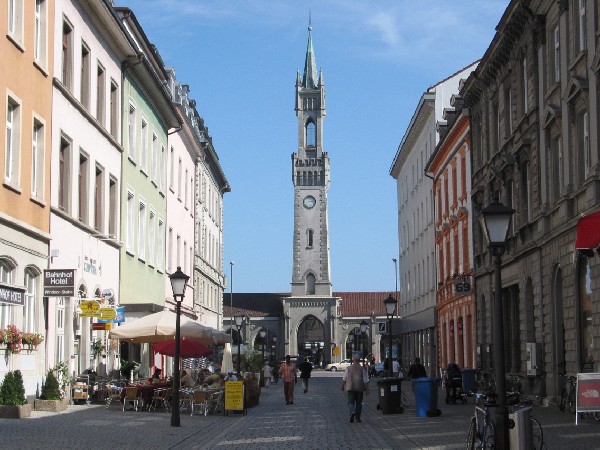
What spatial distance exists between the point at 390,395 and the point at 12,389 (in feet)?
35.5

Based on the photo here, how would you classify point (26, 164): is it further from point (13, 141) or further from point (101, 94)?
point (101, 94)

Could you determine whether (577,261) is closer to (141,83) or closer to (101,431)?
(101,431)

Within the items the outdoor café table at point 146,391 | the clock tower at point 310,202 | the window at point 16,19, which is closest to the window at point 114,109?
the outdoor café table at point 146,391

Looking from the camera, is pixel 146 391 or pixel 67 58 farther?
pixel 146 391

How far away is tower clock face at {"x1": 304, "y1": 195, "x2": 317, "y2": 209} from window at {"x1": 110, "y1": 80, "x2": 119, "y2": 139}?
87145 millimetres

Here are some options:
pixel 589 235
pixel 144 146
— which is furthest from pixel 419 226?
pixel 589 235

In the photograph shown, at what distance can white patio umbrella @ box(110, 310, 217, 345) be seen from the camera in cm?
3005

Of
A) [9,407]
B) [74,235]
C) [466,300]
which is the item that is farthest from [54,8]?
[466,300]

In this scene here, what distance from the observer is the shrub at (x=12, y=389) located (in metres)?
22.7

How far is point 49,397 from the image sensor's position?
1016 inches

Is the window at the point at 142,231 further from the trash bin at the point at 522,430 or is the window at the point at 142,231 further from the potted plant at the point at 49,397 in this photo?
the trash bin at the point at 522,430

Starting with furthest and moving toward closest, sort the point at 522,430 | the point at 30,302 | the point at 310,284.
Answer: the point at 310,284, the point at 30,302, the point at 522,430

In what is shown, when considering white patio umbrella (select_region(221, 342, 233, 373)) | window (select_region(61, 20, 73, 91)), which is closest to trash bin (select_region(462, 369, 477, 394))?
white patio umbrella (select_region(221, 342, 233, 373))

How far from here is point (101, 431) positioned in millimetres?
21141
